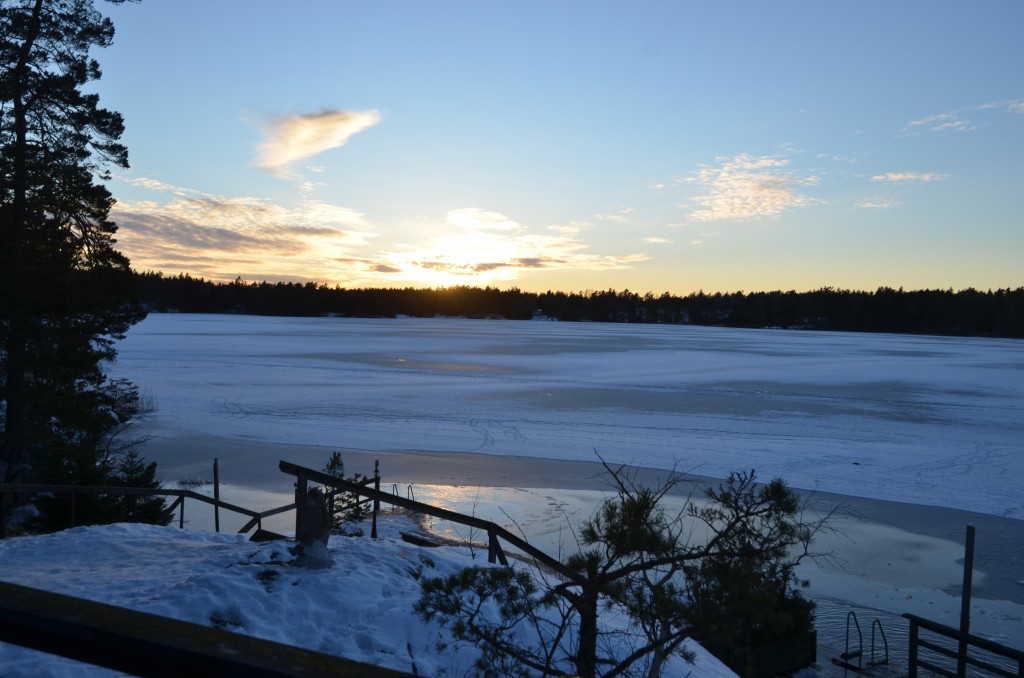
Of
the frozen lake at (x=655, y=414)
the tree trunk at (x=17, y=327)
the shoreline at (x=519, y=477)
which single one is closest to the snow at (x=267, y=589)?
the shoreline at (x=519, y=477)

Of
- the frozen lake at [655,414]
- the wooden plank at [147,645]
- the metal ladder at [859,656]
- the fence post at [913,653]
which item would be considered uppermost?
the wooden plank at [147,645]

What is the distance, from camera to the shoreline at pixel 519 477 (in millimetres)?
14062

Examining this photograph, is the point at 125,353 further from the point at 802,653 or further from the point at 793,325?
the point at 793,325

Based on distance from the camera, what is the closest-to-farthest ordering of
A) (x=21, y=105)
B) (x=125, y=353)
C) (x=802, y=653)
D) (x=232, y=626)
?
(x=232, y=626) → (x=802, y=653) → (x=21, y=105) → (x=125, y=353)

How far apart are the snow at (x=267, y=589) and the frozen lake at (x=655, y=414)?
36.6 feet

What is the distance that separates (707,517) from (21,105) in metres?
18.0

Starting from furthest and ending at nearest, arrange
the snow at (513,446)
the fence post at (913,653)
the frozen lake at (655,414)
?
the frozen lake at (655,414) < the fence post at (913,653) < the snow at (513,446)

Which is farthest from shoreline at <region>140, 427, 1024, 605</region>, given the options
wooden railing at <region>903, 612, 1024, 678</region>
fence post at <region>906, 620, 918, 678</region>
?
fence post at <region>906, 620, 918, 678</region>

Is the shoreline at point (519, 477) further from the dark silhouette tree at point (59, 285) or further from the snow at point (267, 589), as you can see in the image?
the snow at point (267, 589)

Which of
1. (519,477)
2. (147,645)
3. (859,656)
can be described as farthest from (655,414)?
(147,645)

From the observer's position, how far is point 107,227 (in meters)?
20.8

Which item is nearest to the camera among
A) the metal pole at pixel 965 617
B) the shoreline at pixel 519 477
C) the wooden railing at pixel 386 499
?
the wooden railing at pixel 386 499

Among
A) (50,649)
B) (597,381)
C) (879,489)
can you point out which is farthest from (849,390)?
(50,649)

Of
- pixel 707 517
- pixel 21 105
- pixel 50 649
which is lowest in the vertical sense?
pixel 707 517
